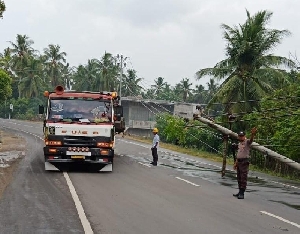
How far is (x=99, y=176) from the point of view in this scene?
49.2ft

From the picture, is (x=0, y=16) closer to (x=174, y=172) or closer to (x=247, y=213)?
(x=174, y=172)

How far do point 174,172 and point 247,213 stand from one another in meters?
8.26

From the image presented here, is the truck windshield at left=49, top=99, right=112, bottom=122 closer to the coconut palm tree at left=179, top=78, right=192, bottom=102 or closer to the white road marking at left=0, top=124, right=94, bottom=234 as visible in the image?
the white road marking at left=0, top=124, right=94, bottom=234

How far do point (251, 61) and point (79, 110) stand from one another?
→ 716 inches

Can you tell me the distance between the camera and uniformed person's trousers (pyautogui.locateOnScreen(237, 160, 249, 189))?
11766 mm

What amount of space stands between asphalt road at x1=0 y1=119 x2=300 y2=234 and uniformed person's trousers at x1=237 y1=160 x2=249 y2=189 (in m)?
0.44

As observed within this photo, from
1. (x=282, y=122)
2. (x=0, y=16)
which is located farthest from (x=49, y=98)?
(x=282, y=122)

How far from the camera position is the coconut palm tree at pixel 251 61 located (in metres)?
29.9

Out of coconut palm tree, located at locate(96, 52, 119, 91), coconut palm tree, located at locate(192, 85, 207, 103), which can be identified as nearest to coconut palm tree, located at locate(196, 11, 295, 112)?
coconut palm tree, located at locate(96, 52, 119, 91)

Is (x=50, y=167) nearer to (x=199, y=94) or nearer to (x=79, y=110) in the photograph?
(x=79, y=110)

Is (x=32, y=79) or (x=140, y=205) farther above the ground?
(x=32, y=79)

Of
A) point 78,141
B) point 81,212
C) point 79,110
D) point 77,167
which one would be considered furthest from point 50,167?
point 81,212

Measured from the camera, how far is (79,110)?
15.5 meters

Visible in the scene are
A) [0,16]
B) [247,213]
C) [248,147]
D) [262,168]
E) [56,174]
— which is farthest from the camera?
[262,168]
